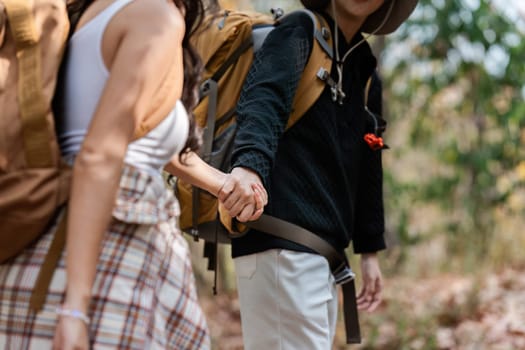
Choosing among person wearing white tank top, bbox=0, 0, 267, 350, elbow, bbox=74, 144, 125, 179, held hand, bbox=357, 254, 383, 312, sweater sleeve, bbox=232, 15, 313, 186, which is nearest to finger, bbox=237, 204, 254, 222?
sweater sleeve, bbox=232, 15, 313, 186

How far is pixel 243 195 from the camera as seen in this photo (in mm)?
2486

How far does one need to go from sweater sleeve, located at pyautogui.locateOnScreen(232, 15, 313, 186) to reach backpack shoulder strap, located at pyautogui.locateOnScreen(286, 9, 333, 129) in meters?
0.03

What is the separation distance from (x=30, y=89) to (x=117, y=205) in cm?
30

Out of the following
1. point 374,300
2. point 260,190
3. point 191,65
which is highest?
point 191,65

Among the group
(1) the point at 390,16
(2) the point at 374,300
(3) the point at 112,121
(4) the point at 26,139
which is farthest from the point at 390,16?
(4) the point at 26,139

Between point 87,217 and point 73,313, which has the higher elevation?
point 87,217

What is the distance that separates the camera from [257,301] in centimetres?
285

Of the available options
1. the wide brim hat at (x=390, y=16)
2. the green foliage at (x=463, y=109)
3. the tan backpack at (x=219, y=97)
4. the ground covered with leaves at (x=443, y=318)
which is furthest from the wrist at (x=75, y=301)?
the green foliage at (x=463, y=109)

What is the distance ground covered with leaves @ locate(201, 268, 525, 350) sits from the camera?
237 inches

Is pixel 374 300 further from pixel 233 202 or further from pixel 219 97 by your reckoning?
pixel 233 202

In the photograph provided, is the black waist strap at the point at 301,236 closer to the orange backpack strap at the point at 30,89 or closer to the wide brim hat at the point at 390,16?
the wide brim hat at the point at 390,16

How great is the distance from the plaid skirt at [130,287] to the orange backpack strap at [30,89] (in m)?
0.16

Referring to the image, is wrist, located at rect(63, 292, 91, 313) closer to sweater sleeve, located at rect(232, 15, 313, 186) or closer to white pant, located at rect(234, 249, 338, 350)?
sweater sleeve, located at rect(232, 15, 313, 186)

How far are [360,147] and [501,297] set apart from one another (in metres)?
4.44
